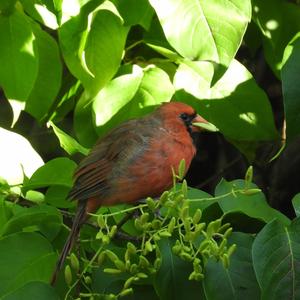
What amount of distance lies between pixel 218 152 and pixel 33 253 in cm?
156

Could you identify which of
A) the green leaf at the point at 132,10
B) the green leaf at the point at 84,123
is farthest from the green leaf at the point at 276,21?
the green leaf at the point at 84,123

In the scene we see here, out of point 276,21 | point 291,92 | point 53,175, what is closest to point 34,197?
point 53,175

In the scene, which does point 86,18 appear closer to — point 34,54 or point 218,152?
point 34,54

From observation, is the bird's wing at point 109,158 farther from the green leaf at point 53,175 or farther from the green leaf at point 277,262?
the green leaf at point 277,262

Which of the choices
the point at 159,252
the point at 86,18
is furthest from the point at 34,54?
the point at 159,252

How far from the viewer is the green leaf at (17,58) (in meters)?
2.44

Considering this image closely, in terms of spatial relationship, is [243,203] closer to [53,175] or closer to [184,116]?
[53,175]

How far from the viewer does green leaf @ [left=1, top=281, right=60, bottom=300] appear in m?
1.81

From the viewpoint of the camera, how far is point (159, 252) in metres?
1.78

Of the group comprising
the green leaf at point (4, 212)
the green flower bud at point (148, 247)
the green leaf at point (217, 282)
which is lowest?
the green leaf at point (4, 212)

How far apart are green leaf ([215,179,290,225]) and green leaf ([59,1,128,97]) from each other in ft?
1.99

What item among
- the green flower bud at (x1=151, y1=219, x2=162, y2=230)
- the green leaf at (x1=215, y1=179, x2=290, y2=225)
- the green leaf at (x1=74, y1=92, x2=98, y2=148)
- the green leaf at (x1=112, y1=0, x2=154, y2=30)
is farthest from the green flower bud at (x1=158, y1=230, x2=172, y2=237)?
the green leaf at (x1=74, y1=92, x2=98, y2=148)

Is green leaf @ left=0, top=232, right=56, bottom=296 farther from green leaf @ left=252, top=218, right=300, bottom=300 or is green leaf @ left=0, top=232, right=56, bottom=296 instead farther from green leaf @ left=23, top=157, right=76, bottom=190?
green leaf @ left=252, top=218, right=300, bottom=300

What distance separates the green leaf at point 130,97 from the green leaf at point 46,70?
0.60ft
